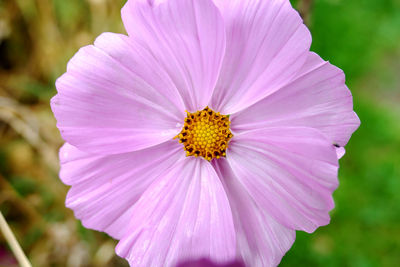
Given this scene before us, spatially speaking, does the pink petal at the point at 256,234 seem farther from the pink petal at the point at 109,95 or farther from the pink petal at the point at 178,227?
the pink petal at the point at 109,95

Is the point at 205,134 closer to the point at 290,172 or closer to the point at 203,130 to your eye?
the point at 203,130

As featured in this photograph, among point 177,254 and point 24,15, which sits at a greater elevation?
point 24,15

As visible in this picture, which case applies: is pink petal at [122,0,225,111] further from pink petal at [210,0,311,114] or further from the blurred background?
the blurred background

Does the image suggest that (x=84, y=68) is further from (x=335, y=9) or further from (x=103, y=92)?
(x=335, y=9)

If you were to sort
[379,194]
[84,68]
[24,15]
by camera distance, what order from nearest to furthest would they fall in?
[84,68], [24,15], [379,194]

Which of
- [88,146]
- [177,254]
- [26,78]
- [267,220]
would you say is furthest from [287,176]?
[26,78]

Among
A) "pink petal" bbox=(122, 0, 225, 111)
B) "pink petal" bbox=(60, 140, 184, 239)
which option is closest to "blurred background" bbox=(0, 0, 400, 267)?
"pink petal" bbox=(60, 140, 184, 239)

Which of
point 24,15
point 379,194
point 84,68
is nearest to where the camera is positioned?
point 84,68
